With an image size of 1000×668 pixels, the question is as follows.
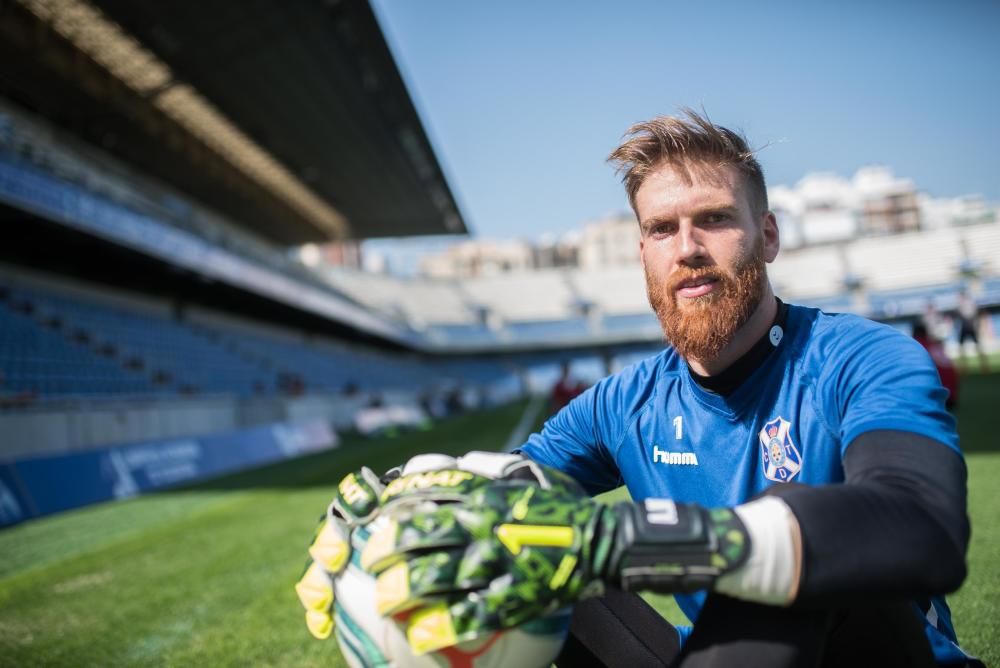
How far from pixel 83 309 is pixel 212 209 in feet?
38.6

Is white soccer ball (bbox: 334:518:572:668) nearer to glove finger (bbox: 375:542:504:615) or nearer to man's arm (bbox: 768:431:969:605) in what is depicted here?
glove finger (bbox: 375:542:504:615)

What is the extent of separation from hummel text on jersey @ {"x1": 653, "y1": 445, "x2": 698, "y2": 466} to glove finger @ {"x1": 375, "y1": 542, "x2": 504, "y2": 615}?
866 mm

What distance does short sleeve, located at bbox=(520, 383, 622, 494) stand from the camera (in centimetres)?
212

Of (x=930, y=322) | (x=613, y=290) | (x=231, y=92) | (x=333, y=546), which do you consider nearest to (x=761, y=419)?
(x=333, y=546)

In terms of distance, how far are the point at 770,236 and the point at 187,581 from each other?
14.6ft

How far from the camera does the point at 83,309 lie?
16.2m

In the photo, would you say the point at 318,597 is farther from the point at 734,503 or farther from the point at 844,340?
the point at 844,340

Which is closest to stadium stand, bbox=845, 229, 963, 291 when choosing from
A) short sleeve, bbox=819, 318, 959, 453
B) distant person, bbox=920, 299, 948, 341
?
distant person, bbox=920, 299, 948, 341

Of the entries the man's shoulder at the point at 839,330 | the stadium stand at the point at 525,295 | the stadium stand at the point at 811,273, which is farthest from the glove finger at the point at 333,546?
the stadium stand at the point at 525,295

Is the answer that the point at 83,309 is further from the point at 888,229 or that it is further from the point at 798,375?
the point at 888,229

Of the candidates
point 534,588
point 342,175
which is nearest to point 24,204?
point 534,588

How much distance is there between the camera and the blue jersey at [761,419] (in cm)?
138

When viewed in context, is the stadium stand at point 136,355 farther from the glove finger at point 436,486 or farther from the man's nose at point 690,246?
the man's nose at point 690,246

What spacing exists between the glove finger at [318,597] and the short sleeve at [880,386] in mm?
1103
